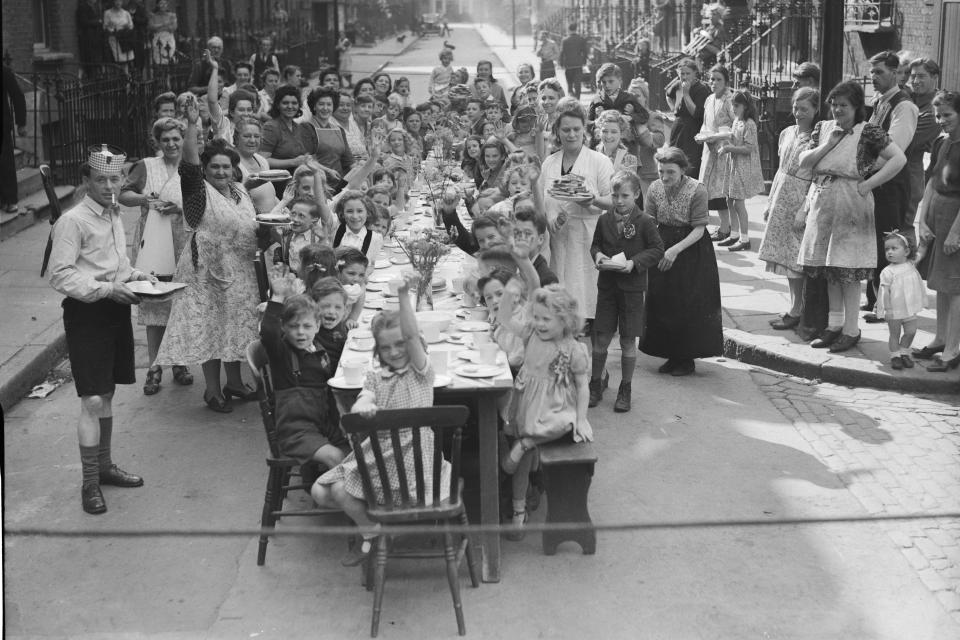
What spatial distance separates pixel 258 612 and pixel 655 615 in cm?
180

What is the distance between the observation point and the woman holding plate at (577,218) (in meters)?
9.38

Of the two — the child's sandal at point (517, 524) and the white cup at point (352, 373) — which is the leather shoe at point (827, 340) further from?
the white cup at point (352, 373)

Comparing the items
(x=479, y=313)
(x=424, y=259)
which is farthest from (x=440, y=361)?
(x=424, y=259)

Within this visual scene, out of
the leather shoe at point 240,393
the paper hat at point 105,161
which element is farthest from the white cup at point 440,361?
the leather shoe at point 240,393

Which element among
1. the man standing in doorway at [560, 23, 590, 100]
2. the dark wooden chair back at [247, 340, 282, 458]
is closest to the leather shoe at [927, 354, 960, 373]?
the dark wooden chair back at [247, 340, 282, 458]

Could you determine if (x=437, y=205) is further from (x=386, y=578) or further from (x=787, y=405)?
(x=386, y=578)

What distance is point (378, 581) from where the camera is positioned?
18.4 feet

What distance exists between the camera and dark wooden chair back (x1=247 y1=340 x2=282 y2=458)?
639 centimetres

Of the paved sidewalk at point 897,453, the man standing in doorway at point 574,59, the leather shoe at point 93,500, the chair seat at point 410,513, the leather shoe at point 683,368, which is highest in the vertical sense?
the man standing in doorway at point 574,59

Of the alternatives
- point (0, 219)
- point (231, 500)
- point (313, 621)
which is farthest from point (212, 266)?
point (0, 219)

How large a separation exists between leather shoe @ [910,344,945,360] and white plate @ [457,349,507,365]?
13.8 ft

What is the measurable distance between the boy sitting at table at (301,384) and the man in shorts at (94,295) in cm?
88

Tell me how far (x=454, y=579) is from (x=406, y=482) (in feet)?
1.56

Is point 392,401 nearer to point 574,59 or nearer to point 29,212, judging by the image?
point 29,212
